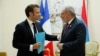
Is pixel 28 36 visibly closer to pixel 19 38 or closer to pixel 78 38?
pixel 19 38

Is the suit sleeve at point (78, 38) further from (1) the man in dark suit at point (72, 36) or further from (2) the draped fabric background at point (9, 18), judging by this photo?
(2) the draped fabric background at point (9, 18)

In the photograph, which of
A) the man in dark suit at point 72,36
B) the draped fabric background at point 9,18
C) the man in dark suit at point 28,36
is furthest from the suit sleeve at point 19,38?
the draped fabric background at point 9,18

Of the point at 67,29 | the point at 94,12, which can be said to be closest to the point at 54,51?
the point at 94,12

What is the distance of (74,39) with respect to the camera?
291cm

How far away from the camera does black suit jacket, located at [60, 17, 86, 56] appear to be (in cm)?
283

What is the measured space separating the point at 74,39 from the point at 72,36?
0.05 meters

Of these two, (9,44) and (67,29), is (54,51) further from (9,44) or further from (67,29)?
(67,29)

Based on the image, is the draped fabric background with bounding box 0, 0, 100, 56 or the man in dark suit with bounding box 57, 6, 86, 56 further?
the draped fabric background with bounding box 0, 0, 100, 56

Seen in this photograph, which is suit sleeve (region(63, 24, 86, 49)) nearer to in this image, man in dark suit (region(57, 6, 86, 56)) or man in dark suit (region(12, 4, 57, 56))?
man in dark suit (region(57, 6, 86, 56))

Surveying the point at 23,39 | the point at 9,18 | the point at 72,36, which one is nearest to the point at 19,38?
the point at 23,39

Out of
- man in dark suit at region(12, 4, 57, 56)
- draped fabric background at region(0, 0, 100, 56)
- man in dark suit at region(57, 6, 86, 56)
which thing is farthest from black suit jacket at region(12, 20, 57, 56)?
draped fabric background at region(0, 0, 100, 56)

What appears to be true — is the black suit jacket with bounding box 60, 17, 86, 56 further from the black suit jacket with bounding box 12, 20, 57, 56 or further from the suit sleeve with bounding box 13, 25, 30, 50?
the suit sleeve with bounding box 13, 25, 30, 50

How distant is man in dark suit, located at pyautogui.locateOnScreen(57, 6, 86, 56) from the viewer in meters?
2.84

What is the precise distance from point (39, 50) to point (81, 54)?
61 cm
